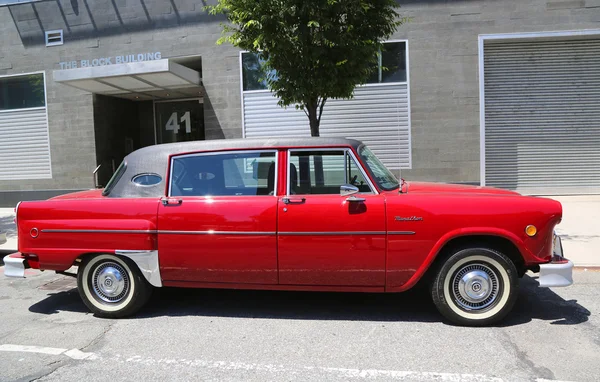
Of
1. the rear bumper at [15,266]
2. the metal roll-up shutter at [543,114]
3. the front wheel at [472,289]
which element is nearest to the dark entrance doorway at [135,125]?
the metal roll-up shutter at [543,114]

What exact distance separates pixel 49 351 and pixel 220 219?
1.84 meters

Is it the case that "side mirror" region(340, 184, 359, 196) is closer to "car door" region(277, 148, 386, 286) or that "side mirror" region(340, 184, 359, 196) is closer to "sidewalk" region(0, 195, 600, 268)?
"car door" region(277, 148, 386, 286)

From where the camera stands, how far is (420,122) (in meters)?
12.3

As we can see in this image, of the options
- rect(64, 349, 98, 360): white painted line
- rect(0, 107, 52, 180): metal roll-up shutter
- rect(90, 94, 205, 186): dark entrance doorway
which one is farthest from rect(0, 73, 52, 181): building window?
rect(64, 349, 98, 360): white painted line

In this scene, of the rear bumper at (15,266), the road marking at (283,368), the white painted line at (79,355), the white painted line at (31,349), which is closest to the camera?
the road marking at (283,368)

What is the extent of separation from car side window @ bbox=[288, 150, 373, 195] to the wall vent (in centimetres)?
1275

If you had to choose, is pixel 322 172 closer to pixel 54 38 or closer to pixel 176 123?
pixel 176 123

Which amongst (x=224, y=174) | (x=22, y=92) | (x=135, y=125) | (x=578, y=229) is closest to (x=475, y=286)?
(x=224, y=174)

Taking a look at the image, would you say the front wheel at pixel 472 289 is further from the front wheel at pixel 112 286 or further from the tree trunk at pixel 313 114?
the tree trunk at pixel 313 114

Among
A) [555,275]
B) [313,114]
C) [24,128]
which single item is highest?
[24,128]

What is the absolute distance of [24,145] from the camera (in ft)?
47.7

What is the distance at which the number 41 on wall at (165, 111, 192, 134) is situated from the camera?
15.5m

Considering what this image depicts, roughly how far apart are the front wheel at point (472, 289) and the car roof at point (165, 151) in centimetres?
149

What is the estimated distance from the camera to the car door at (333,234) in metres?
4.23
